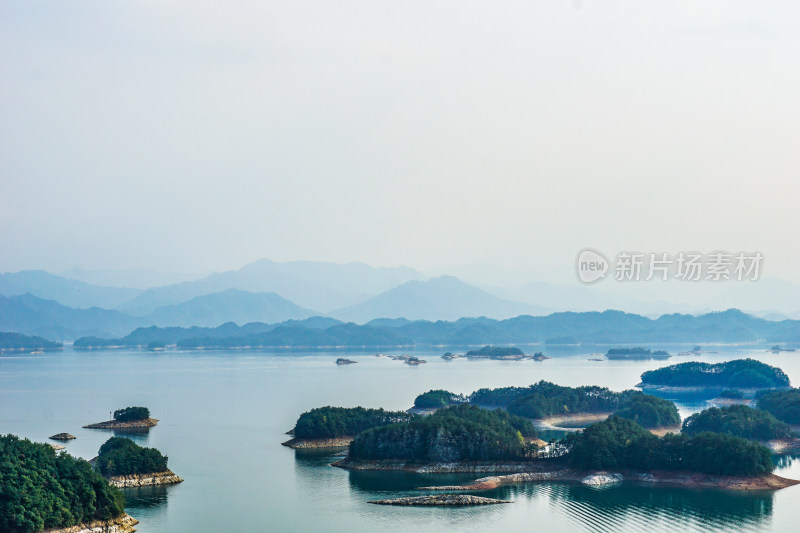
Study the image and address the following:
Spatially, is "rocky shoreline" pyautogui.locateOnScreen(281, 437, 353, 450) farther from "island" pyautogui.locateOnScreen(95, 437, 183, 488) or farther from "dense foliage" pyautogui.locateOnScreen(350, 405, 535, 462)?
"island" pyautogui.locateOnScreen(95, 437, 183, 488)

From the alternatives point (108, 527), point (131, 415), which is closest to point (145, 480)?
point (108, 527)

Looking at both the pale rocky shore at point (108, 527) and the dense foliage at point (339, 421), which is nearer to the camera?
the pale rocky shore at point (108, 527)

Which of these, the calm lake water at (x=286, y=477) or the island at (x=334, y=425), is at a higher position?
the island at (x=334, y=425)

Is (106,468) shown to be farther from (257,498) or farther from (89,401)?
(89,401)

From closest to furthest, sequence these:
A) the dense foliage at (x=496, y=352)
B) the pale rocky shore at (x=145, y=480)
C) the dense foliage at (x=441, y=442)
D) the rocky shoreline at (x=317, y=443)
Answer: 1. the pale rocky shore at (x=145, y=480)
2. the dense foliage at (x=441, y=442)
3. the rocky shoreline at (x=317, y=443)
4. the dense foliage at (x=496, y=352)

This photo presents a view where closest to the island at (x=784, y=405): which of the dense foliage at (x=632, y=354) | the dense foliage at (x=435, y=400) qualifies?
the dense foliage at (x=435, y=400)

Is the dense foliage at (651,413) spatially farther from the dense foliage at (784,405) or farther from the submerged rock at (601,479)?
the submerged rock at (601,479)
